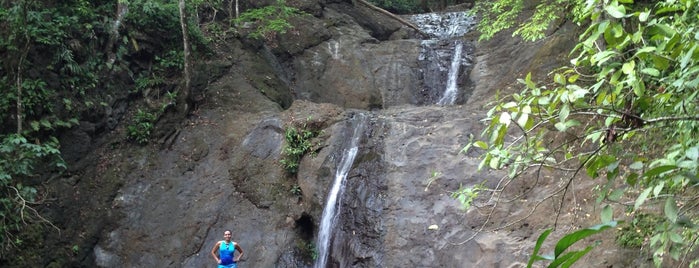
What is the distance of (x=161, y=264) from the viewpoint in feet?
34.2

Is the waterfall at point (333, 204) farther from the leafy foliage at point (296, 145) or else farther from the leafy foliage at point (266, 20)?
the leafy foliage at point (266, 20)

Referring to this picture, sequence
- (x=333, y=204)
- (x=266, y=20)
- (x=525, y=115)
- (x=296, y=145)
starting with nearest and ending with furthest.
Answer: (x=525, y=115) → (x=333, y=204) → (x=296, y=145) → (x=266, y=20)

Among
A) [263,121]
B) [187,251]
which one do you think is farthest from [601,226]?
[263,121]

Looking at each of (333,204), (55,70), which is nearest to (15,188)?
(55,70)

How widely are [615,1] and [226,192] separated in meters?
10.1

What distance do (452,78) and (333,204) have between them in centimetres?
809

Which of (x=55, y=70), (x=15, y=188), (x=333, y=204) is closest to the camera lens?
(x=15, y=188)

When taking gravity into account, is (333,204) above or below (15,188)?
below

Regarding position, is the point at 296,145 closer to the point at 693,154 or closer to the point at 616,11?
the point at 616,11

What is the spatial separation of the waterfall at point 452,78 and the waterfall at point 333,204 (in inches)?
206

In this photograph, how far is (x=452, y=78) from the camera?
16891 millimetres

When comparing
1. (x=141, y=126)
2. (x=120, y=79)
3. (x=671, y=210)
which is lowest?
(x=141, y=126)

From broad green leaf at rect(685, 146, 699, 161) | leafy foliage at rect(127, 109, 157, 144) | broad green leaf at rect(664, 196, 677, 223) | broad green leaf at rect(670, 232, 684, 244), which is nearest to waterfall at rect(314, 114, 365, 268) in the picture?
leafy foliage at rect(127, 109, 157, 144)

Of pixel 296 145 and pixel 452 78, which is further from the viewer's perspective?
pixel 452 78
